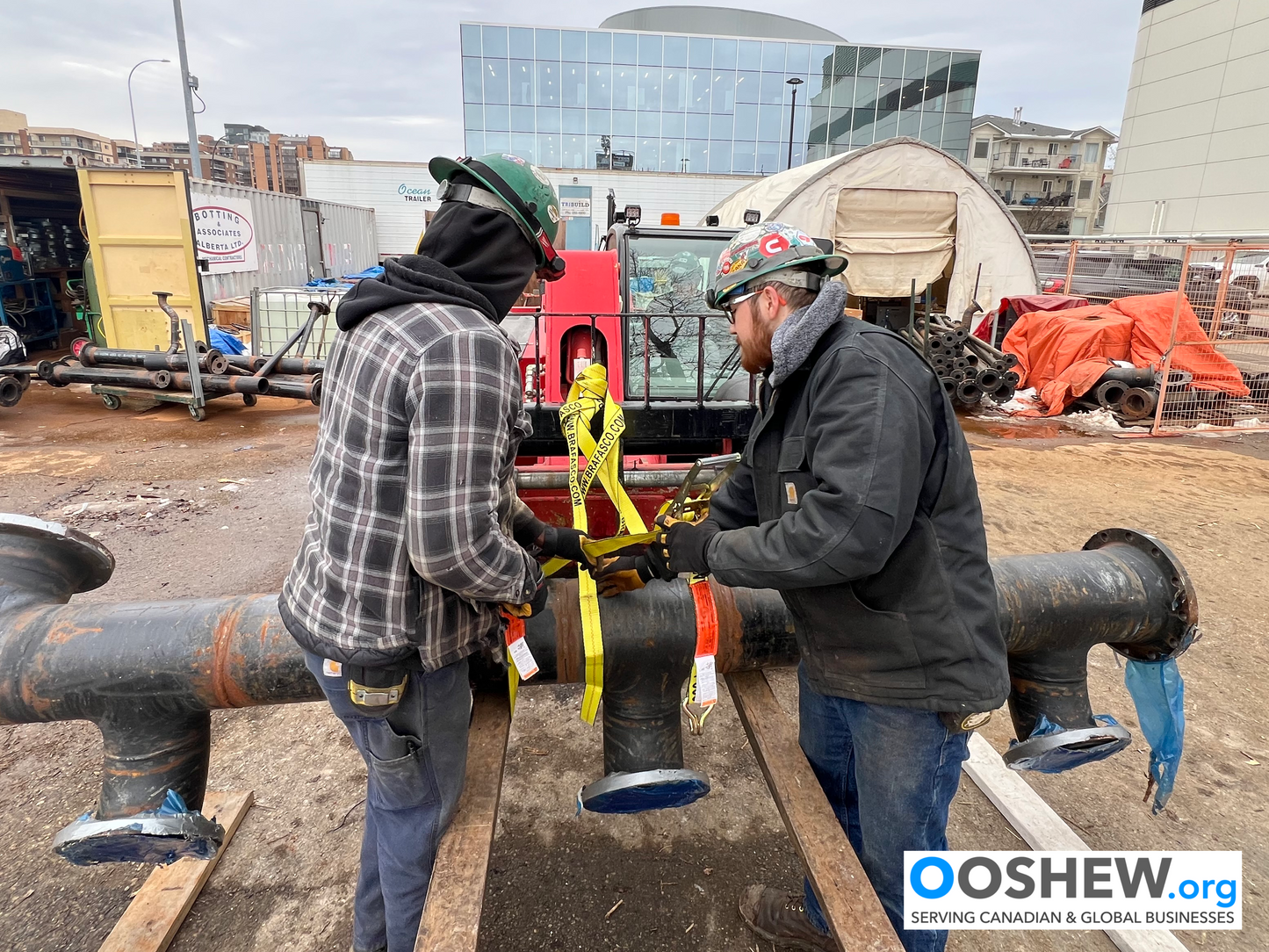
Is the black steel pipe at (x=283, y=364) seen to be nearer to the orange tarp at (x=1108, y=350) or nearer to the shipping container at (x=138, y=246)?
the shipping container at (x=138, y=246)

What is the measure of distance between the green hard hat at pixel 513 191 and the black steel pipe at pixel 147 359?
9.33 meters

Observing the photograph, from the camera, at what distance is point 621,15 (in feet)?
137

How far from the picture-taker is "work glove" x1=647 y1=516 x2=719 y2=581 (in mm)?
1830

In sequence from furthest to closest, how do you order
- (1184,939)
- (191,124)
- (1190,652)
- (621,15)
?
(621,15) → (191,124) → (1190,652) → (1184,939)

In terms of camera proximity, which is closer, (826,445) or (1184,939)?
(826,445)

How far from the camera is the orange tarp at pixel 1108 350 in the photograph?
32.6 ft

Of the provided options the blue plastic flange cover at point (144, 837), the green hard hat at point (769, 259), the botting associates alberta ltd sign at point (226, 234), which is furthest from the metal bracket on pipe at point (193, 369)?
the green hard hat at point (769, 259)

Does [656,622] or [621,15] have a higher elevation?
[621,15]

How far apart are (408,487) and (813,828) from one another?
1.37m

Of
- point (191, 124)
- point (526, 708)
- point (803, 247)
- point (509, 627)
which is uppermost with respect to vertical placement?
point (191, 124)

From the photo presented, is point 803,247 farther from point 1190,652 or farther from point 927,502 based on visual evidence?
point 1190,652

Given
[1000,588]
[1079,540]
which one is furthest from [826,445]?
[1079,540]

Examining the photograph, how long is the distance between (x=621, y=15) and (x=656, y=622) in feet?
157

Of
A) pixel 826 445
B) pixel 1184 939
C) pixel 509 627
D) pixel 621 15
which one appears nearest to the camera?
pixel 826 445
